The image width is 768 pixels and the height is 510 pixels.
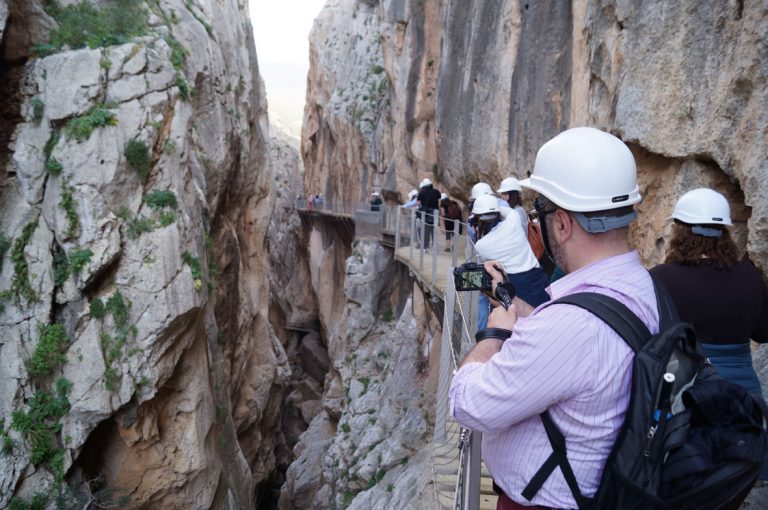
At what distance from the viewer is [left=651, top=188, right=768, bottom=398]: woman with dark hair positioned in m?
2.69

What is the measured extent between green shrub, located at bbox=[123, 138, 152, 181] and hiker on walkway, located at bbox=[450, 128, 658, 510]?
9.77 metres

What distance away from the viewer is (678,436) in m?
1.40

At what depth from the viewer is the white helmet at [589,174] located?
1665mm

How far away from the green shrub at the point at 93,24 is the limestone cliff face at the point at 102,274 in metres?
0.04

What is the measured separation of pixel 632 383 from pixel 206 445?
35.6 feet

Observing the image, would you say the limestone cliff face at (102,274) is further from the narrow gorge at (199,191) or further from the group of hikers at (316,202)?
the group of hikers at (316,202)

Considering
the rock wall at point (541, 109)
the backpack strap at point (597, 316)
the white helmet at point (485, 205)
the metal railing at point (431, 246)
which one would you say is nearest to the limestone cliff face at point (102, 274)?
the rock wall at point (541, 109)

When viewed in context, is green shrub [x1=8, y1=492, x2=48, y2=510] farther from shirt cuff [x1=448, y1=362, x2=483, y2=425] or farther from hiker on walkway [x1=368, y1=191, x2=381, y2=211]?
hiker on walkway [x1=368, y1=191, x2=381, y2=211]

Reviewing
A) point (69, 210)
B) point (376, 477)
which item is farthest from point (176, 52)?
point (376, 477)

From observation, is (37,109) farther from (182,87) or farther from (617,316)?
(617,316)

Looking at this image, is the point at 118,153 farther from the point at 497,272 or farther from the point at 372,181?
the point at 372,181

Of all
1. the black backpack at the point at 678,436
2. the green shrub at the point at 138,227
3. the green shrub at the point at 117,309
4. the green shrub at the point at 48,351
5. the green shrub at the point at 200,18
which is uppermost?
the green shrub at the point at 200,18

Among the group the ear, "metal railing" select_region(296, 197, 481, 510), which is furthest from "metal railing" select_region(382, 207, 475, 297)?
the ear

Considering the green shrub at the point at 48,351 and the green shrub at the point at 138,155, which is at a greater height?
the green shrub at the point at 138,155
